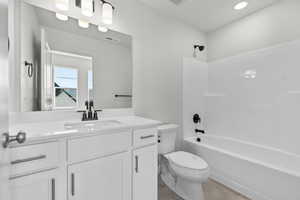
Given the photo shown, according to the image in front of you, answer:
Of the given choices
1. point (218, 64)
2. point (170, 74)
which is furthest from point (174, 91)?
point (218, 64)

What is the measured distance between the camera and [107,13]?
1.53 m

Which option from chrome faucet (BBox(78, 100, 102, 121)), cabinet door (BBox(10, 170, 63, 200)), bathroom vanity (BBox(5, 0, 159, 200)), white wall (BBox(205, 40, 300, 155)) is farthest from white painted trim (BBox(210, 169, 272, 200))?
cabinet door (BBox(10, 170, 63, 200))

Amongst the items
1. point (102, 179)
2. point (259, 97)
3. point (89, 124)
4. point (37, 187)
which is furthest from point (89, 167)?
point (259, 97)

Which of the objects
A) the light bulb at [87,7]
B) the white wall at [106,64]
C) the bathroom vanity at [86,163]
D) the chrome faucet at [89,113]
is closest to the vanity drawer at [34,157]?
the bathroom vanity at [86,163]

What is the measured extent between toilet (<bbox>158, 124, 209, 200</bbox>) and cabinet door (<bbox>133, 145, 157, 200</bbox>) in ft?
1.24

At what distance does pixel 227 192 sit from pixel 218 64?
1993 millimetres

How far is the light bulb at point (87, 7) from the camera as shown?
140 cm

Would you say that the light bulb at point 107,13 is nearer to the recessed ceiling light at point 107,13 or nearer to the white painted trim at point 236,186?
the recessed ceiling light at point 107,13

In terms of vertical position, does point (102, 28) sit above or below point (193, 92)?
above

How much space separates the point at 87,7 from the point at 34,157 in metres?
1.40

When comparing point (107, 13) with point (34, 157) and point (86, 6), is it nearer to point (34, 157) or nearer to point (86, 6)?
point (86, 6)

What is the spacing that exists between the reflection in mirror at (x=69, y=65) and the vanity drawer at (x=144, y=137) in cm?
58

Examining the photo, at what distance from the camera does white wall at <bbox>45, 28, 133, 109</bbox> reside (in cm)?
144

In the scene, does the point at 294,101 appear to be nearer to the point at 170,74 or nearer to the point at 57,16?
the point at 170,74
